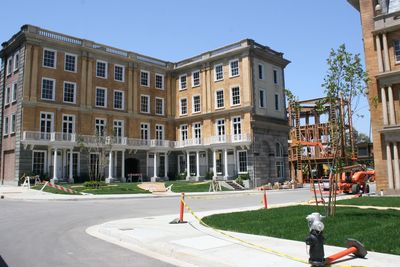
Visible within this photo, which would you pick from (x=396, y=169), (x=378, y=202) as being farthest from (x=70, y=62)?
(x=378, y=202)

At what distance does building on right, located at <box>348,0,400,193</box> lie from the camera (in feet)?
73.8

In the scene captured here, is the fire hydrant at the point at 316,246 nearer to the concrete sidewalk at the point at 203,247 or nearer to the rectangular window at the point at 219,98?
the concrete sidewalk at the point at 203,247

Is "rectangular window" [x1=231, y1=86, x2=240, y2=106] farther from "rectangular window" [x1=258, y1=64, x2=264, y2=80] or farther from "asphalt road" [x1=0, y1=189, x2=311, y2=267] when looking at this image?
"asphalt road" [x1=0, y1=189, x2=311, y2=267]

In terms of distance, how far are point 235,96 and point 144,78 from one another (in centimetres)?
1216

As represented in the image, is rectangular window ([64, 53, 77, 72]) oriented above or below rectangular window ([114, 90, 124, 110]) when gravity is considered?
above

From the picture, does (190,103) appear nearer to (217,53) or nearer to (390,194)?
(217,53)

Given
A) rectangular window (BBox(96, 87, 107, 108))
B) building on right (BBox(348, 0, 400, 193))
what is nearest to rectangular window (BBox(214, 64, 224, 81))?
rectangular window (BBox(96, 87, 107, 108))

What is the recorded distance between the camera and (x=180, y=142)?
4647cm

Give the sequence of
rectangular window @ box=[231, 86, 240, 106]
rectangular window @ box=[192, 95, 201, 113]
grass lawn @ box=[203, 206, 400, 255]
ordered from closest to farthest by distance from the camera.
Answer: grass lawn @ box=[203, 206, 400, 255] → rectangular window @ box=[231, 86, 240, 106] → rectangular window @ box=[192, 95, 201, 113]

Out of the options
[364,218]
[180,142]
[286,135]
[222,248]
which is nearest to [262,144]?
[286,135]

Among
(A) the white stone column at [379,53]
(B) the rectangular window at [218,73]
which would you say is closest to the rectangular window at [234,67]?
(B) the rectangular window at [218,73]

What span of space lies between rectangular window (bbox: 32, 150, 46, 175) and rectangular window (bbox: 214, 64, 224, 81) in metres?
21.5

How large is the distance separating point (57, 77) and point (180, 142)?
1635 centimetres

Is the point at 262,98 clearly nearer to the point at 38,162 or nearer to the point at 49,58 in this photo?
the point at 49,58
